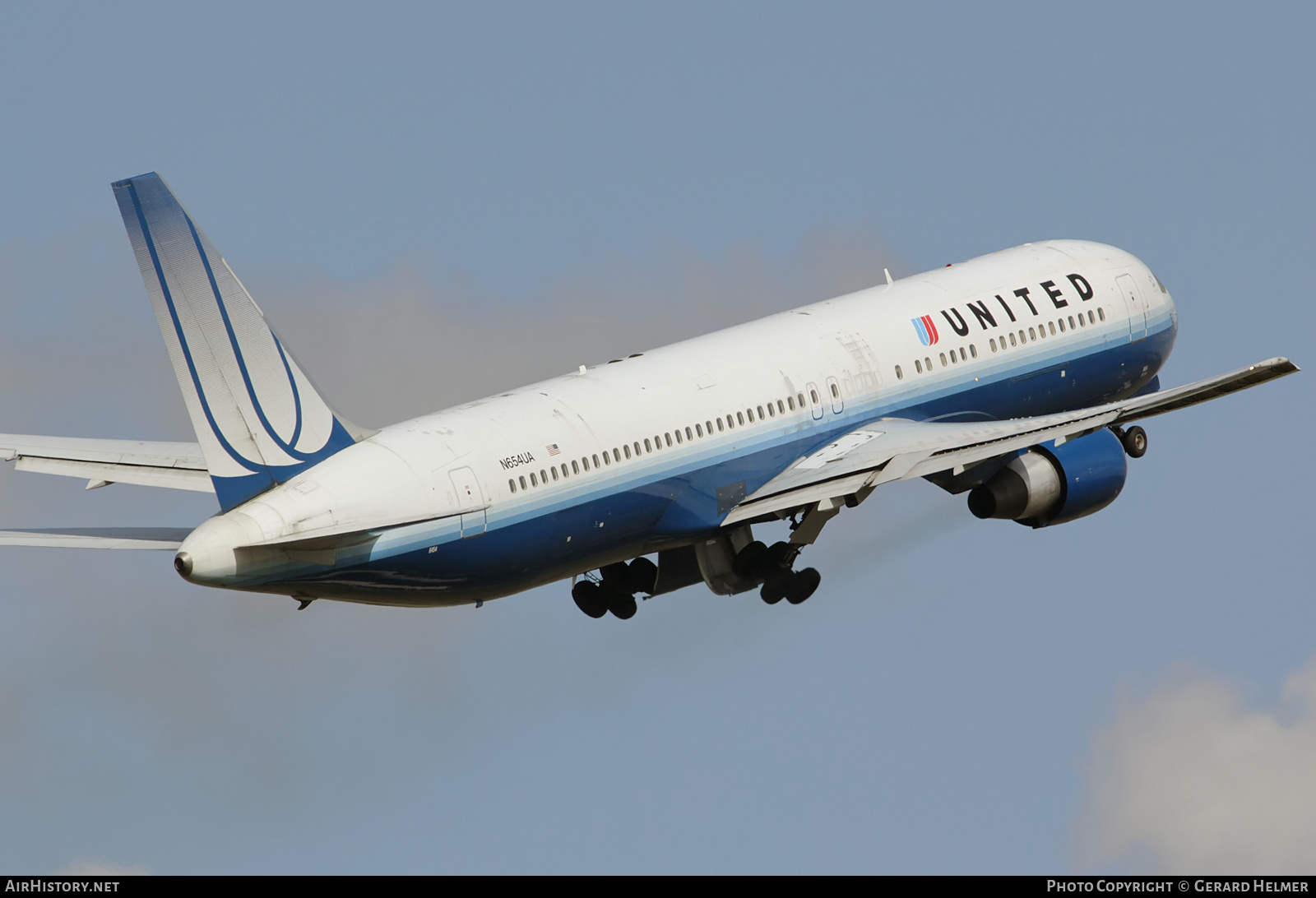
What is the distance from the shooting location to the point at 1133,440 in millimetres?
61594

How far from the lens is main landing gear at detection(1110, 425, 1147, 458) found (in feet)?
202

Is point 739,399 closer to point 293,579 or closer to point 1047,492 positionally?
point 1047,492

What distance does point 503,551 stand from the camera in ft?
163

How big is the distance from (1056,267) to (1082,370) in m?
2.77

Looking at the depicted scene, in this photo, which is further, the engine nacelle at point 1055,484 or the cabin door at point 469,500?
the engine nacelle at point 1055,484

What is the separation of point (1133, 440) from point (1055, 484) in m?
5.57

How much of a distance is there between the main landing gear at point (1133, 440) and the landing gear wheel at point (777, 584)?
429 inches

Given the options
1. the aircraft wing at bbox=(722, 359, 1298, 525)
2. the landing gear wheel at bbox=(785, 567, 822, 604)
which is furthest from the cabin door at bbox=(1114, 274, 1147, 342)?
the landing gear wheel at bbox=(785, 567, 822, 604)

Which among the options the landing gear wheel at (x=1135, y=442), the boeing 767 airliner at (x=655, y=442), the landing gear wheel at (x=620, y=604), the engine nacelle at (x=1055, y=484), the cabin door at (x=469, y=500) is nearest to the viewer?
the boeing 767 airliner at (x=655, y=442)

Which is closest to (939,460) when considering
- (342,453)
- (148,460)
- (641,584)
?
(641,584)

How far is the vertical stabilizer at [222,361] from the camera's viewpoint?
44219mm

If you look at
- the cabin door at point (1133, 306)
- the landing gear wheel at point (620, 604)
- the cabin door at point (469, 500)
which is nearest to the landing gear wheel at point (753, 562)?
the landing gear wheel at point (620, 604)

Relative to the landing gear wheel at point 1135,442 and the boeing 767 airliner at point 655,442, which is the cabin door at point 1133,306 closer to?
the boeing 767 airliner at point 655,442

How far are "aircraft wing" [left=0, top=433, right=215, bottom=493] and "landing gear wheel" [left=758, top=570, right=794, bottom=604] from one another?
12235 millimetres
